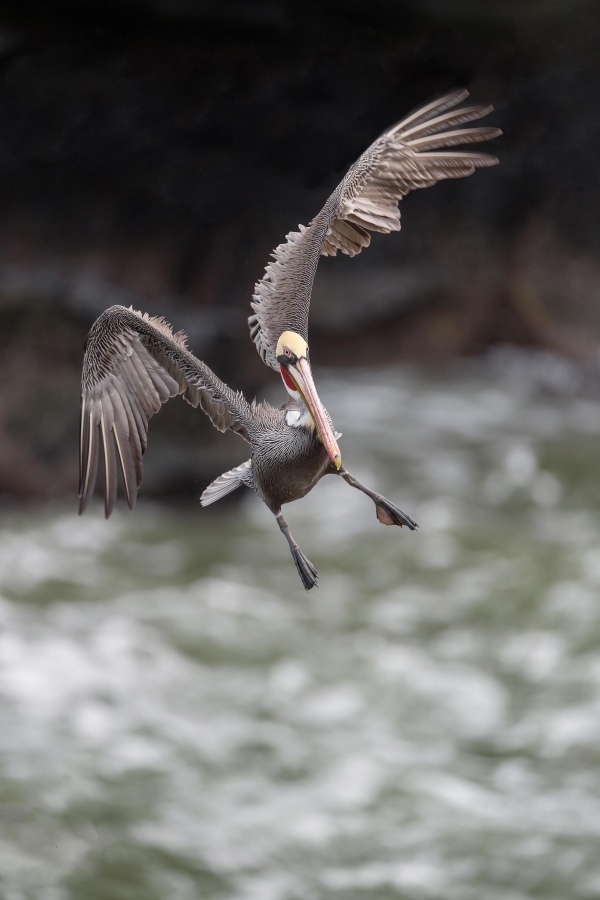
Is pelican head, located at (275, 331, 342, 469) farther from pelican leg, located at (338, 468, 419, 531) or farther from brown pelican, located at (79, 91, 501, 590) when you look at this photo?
pelican leg, located at (338, 468, 419, 531)

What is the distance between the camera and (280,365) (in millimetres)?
1859

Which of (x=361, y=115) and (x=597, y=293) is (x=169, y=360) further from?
(x=597, y=293)

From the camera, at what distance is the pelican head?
1.78 meters

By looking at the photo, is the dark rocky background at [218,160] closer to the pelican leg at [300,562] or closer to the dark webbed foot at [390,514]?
the dark webbed foot at [390,514]

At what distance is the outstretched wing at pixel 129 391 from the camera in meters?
2.04

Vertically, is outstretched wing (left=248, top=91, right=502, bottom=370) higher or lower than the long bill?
higher

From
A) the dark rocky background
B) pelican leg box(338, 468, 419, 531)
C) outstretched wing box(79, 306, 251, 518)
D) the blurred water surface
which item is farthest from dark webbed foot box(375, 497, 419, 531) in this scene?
the blurred water surface

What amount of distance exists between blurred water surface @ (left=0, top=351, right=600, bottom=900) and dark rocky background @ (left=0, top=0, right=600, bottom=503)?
1.51 m

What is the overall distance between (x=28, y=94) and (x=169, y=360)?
7506mm

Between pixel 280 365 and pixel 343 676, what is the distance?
493 inches

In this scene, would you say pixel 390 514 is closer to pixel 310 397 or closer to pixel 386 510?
pixel 386 510

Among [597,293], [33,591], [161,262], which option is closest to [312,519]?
[33,591]

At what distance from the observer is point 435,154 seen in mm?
2627

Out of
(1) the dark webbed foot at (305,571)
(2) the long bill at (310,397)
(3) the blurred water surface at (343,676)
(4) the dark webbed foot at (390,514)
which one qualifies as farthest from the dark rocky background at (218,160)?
(2) the long bill at (310,397)
